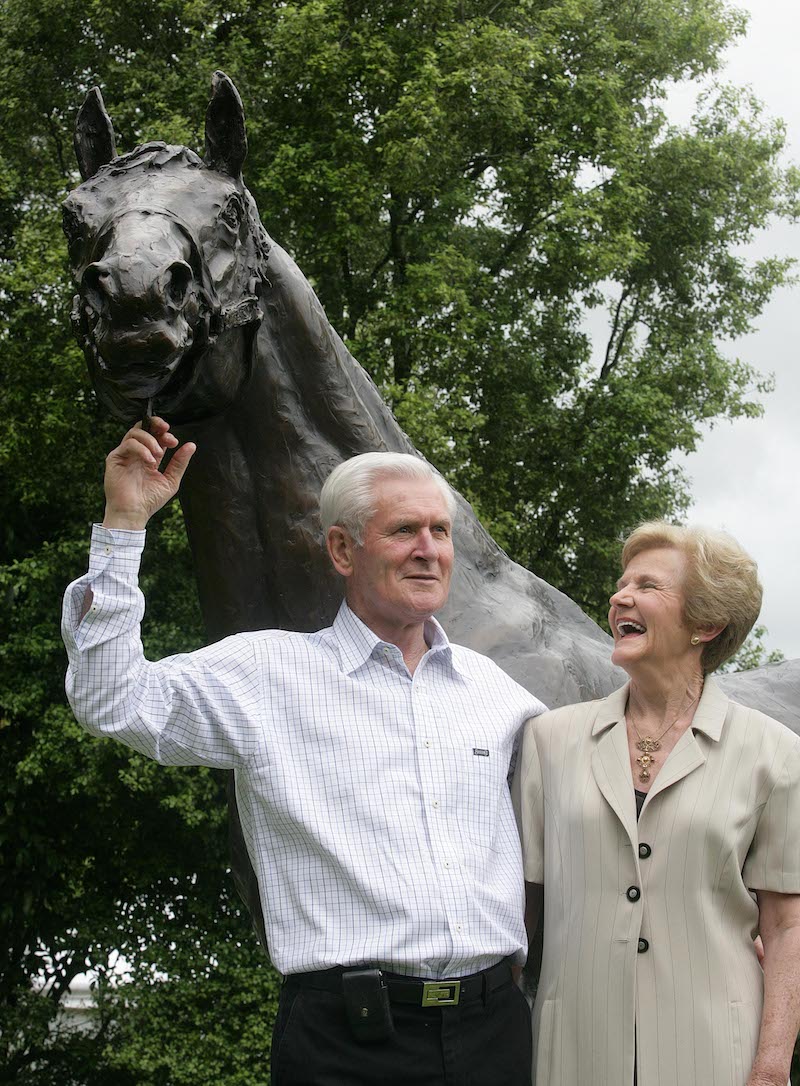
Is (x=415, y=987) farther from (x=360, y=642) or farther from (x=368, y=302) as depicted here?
(x=368, y=302)

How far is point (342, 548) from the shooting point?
8.72 feet

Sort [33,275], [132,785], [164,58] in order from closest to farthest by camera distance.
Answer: [132,785] < [33,275] < [164,58]

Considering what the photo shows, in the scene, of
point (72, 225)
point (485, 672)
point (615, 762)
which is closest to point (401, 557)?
point (485, 672)

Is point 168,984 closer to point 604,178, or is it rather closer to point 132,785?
point 132,785

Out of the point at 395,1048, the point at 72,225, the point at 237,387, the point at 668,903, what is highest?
the point at 72,225

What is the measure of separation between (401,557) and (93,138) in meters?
1.25

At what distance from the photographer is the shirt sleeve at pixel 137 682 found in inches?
90.0

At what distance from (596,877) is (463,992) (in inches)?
12.8

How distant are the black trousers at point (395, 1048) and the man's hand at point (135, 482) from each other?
2.92 ft

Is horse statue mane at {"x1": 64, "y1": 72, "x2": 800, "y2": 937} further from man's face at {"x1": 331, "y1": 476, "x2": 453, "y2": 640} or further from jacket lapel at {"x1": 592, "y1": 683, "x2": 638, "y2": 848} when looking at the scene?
jacket lapel at {"x1": 592, "y1": 683, "x2": 638, "y2": 848}

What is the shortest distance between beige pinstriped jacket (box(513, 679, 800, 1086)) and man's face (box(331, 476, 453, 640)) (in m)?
0.46

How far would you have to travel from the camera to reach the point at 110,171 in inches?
112

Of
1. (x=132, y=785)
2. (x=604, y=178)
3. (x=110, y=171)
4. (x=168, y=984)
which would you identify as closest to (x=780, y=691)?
(x=110, y=171)

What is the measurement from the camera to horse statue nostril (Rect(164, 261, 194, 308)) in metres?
2.53
